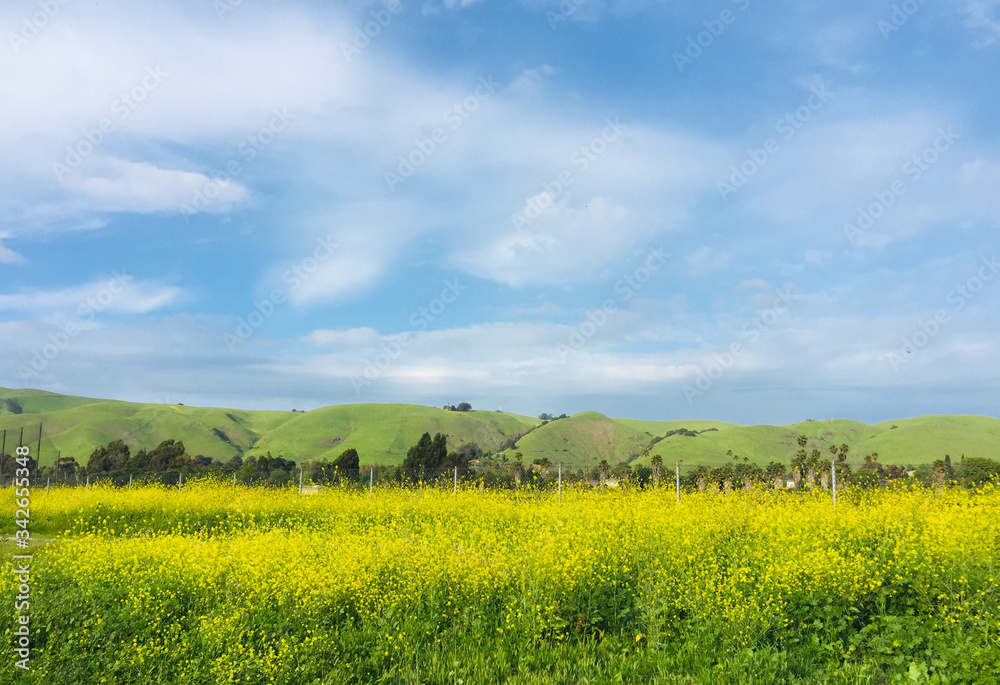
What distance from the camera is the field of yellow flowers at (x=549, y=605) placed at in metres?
6.27

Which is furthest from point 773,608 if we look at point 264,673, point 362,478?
point 362,478

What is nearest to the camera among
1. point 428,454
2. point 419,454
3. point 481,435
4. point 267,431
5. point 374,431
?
point 428,454

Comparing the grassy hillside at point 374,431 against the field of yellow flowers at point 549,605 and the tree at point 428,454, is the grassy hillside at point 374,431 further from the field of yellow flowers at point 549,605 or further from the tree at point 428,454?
the field of yellow flowers at point 549,605

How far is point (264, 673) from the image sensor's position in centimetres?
608

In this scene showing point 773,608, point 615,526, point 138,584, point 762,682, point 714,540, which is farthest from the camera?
point 615,526

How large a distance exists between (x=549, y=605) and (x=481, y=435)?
176563mm

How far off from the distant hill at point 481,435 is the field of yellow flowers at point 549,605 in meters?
111

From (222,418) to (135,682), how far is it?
211440 mm

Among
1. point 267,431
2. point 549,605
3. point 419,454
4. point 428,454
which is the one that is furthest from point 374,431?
point 549,605

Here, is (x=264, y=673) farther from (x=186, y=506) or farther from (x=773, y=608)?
(x=186, y=506)

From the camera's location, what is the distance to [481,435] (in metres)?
182

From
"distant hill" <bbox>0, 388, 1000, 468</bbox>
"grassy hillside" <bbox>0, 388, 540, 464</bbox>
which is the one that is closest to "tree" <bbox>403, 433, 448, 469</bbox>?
"distant hill" <bbox>0, 388, 1000, 468</bbox>

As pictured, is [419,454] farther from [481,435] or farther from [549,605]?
[481,435]

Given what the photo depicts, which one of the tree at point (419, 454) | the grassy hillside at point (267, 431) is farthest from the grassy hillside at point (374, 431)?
the tree at point (419, 454)
